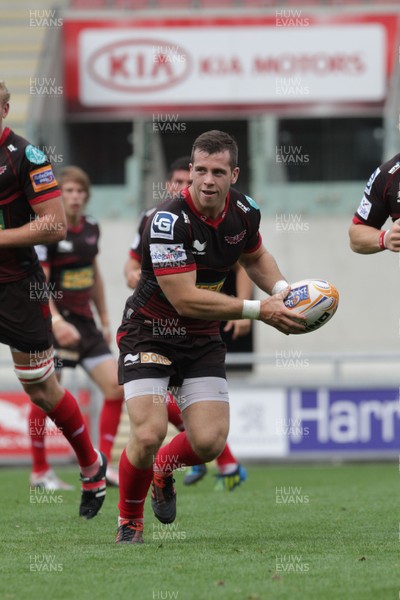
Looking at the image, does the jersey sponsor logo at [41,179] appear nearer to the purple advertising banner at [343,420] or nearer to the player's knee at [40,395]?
the player's knee at [40,395]

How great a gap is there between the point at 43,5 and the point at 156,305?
15378 mm

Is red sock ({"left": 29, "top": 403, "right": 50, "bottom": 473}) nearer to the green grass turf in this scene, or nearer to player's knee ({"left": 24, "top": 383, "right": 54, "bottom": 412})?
Result: the green grass turf

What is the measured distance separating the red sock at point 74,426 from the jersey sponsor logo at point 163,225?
4.91 ft

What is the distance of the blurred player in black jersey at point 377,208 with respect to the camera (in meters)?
6.31

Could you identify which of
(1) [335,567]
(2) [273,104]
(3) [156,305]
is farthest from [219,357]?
(2) [273,104]

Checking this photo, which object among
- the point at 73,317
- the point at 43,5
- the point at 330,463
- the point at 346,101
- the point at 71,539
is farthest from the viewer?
the point at 43,5

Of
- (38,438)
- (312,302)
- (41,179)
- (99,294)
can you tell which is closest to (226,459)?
(38,438)

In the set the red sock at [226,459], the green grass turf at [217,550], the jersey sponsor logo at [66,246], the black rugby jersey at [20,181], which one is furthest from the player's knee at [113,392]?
the black rugby jersey at [20,181]

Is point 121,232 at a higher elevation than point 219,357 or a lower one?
A: lower

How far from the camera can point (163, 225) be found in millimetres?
5688

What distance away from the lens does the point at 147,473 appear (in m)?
5.80

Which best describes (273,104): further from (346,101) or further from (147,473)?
(147,473)

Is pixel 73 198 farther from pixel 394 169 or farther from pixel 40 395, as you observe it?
pixel 394 169

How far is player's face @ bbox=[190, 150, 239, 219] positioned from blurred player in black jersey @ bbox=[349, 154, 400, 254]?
3.18 ft
